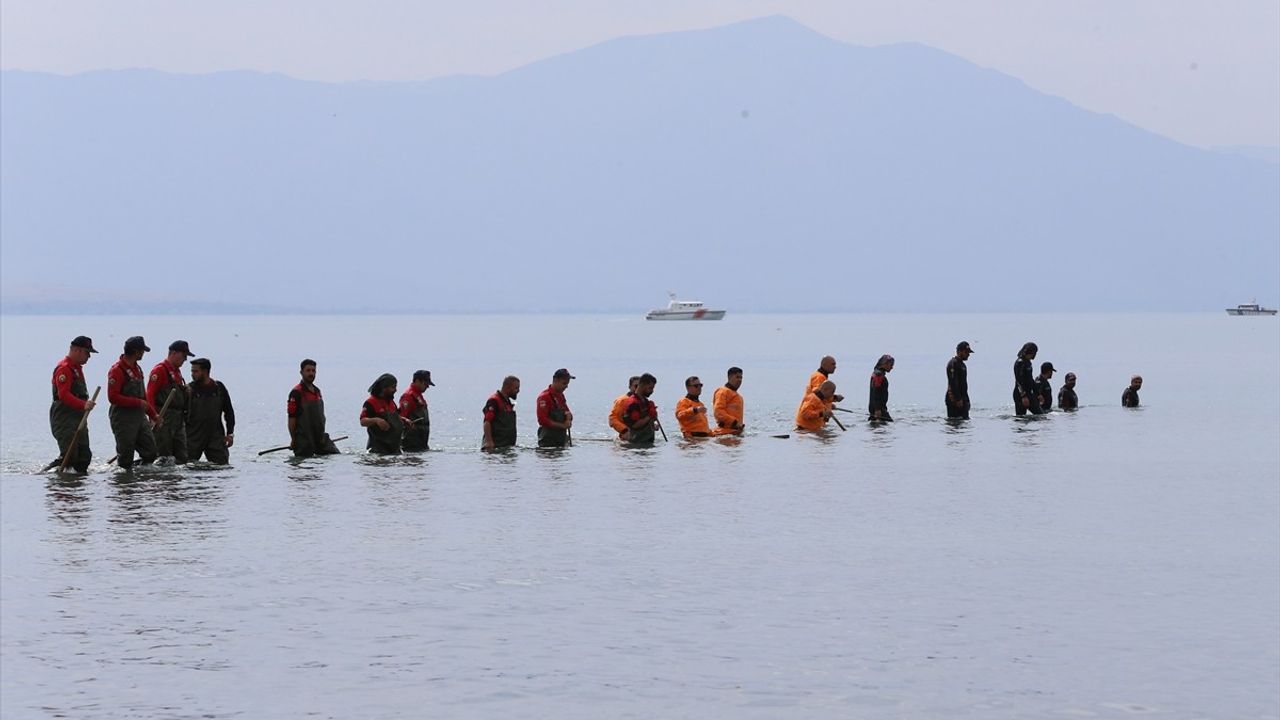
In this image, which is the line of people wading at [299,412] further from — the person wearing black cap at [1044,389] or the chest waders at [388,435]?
the person wearing black cap at [1044,389]

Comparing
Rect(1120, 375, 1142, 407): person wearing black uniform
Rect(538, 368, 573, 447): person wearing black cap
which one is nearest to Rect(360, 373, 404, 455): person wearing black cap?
Rect(538, 368, 573, 447): person wearing black cap

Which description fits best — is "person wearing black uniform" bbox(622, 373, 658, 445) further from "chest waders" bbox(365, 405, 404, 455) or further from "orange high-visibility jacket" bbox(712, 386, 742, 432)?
"chest waders" bbox(365, 405, 404, 455)

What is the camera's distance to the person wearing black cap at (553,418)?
31.4 meters

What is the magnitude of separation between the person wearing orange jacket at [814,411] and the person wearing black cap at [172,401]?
13.8 m

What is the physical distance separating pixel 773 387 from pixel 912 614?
61.1 m

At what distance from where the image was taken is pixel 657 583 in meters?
17.9

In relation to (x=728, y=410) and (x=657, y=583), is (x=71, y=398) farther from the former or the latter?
(x=728, y=410)

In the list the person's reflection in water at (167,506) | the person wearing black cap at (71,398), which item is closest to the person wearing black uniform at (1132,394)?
the person's reflection in water at (167,506)

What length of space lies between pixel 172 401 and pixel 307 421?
3885 millimetres

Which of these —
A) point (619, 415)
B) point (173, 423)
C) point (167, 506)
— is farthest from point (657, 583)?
point (619, 415)

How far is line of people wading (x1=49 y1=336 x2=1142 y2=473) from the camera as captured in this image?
25.3m

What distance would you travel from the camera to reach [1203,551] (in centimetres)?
2034

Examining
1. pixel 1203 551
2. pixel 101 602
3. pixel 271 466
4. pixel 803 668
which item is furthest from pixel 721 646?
pixel 271 466

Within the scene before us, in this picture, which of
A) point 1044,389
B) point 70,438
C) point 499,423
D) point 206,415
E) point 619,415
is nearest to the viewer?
point 70,438
